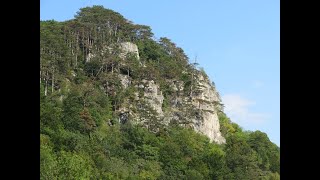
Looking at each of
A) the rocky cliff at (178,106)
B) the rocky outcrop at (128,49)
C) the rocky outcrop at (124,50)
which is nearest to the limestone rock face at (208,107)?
the rocky cliff at (178,106)

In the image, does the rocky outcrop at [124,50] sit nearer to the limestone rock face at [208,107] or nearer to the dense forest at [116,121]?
the dense forest at [116,121]

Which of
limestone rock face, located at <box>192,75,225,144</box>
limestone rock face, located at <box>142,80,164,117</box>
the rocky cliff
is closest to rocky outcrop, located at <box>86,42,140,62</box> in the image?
the rocky cliff

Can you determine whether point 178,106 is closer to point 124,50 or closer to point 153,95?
point 153,95

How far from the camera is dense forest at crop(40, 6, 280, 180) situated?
28469 mm

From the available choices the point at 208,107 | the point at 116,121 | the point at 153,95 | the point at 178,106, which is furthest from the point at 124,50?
the point at 116,121

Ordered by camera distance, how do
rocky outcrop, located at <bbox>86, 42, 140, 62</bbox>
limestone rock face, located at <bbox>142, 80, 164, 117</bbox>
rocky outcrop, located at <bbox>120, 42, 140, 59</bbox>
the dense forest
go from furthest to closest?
rocky outcrop, located at <bbox>120, 42, 140, 59</bbox>, rocky outcrop, located at <bbox>86, 42, 140, 62</bbox>, limestone rock face, located at <bbox>142, 80, 164, 117</bbox>, the dense forest

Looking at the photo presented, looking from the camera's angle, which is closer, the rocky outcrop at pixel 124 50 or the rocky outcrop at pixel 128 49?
the rocky outcrop at pixel 124 50

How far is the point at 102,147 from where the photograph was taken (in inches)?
1176

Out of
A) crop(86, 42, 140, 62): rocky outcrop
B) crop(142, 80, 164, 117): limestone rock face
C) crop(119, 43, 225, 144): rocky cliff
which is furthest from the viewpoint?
crop(86, 42, 140, 62): rocky outcrop

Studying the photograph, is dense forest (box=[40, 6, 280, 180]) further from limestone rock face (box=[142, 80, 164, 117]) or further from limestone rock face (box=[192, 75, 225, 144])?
limestone rock face (box=[192, 75, 225, 144])

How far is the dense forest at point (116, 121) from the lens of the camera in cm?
2847

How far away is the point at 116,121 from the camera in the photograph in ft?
115

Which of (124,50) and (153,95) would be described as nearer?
(153,95)
